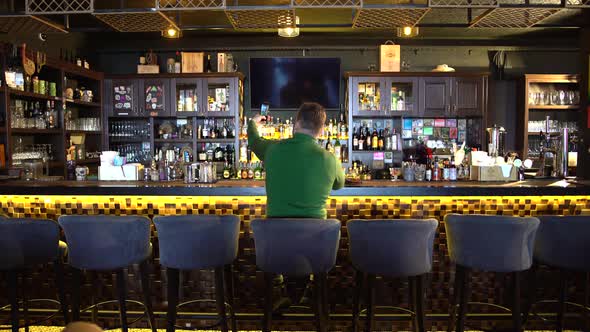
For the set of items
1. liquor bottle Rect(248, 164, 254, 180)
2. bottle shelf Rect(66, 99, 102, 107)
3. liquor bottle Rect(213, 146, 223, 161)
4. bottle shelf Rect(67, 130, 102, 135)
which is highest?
bottle shelf Rect(66, 99, 102, 107)

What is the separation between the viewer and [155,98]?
6863mm

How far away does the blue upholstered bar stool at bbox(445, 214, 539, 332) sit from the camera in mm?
2678

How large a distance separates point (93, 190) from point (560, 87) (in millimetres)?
6875

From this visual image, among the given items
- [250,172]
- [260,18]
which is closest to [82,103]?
[250,172]

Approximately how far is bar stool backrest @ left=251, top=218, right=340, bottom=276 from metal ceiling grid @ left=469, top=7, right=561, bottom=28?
2530 millimetres

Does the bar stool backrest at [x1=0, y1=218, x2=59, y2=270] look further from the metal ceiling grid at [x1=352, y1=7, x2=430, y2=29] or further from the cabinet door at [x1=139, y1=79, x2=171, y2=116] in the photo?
the cabinet door at [x1=139, y1=79, x2=171, y2=116]

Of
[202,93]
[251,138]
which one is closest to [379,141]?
[202,93]

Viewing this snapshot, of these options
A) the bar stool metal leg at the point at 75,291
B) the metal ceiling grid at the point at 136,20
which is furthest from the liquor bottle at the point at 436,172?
the bar stool metal leg at the point at 75,291

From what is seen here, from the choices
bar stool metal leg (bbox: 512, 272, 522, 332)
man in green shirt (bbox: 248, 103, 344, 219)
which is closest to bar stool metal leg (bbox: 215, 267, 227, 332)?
man in green shirt (bbox: 248, 103, 344, 219)

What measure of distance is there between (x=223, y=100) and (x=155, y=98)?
3.21 ft

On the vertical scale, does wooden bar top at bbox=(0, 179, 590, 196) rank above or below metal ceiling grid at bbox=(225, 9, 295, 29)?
below

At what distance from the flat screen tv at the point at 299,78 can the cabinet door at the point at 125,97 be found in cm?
169

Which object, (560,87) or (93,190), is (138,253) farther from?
(560,87)

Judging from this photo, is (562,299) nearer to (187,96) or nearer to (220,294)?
(220,294)
